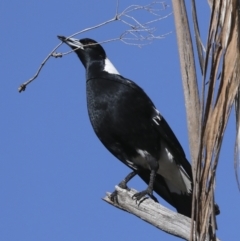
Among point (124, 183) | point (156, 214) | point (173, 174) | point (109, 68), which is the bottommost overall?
point (156, 214)

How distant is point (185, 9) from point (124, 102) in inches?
75.0

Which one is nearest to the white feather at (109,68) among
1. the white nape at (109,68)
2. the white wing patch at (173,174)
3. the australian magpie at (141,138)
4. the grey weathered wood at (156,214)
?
the white nape at (109,68)

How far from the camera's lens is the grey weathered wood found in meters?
2.44

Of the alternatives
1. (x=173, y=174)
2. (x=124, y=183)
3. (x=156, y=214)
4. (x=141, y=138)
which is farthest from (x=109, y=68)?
(x=156, y=214)

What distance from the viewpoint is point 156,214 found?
262 cm

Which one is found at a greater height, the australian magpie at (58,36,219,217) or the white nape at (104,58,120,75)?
the white nape at (104,58,120,75)

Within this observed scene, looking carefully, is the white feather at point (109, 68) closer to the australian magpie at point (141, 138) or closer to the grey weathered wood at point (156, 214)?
the australian magpie at point (141, 138)

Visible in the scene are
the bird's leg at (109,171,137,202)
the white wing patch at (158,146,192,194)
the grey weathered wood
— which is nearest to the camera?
the grey weathered wood

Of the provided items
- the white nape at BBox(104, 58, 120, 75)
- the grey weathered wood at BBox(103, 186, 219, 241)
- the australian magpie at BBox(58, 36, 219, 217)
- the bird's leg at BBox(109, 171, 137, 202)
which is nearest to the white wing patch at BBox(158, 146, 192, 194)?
the australian magpie at BBox(58, 36, 219, 217)

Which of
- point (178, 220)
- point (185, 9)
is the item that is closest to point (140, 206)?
point (178, 220)

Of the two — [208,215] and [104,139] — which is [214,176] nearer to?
[208,215]

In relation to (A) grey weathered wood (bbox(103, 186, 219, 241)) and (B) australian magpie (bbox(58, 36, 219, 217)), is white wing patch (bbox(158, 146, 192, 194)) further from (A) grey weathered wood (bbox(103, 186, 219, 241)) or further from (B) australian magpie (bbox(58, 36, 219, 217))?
(A) grey weathered wood (bbox(103, 186, 219, 241))

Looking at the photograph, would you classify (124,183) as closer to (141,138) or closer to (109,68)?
(141,138)

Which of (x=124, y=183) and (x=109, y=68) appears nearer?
(x=124, y=183)
